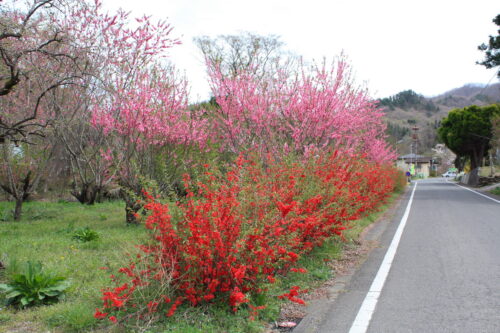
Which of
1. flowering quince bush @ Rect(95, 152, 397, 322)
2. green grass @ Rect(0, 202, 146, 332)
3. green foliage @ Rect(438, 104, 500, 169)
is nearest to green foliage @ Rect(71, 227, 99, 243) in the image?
green grass @ Rect(0, 202, 146, 332)

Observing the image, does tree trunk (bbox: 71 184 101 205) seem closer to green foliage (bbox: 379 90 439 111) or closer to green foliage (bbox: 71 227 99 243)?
green foliage (bbox: 71 227 99 243)

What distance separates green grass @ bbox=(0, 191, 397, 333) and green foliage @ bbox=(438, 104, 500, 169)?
29.3 meters

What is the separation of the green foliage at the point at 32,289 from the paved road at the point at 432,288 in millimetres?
2852

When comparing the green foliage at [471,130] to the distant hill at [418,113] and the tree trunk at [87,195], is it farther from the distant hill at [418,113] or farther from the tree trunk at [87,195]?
the distant hill at [418,113]

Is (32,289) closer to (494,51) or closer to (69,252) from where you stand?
(69,252)

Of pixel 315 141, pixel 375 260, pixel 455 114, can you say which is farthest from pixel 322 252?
pixel 455 114

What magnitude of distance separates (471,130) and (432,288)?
1395 inches

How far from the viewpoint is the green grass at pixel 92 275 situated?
13.2 feet

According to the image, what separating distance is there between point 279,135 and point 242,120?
118cm

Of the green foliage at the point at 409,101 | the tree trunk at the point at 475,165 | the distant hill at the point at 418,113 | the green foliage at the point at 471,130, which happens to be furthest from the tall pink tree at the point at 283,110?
the green foliage at the point at 409,101

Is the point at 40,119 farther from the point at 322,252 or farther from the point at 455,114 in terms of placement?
the point at 455,114

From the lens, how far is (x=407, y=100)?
131875 millimetres

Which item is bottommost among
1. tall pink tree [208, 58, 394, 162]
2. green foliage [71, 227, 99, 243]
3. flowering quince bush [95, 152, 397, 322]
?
green foliage [71, 227, 99, 243]

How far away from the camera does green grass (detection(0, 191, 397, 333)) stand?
4.02 m
